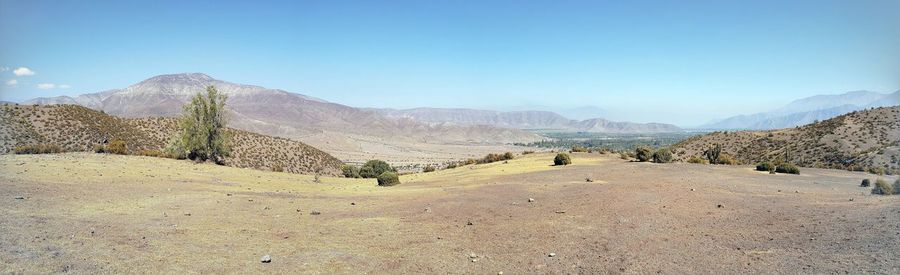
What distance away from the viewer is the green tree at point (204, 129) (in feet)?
122

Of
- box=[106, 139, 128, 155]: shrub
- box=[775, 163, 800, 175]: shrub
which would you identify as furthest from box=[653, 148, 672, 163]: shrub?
box=[106, 139, 128, 155]: shrub

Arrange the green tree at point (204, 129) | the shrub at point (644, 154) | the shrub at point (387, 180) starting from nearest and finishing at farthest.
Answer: the shrub at point (387, 180) < the shrub at point (644, 154) < the green tree at point (204, 129)

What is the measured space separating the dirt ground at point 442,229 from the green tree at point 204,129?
677 inches

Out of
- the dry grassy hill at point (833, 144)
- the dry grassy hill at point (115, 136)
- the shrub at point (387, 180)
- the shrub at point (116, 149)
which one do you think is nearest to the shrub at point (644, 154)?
the dry grassy hill at point (833, 144)

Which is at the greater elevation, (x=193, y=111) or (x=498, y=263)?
(x=193, y=111)

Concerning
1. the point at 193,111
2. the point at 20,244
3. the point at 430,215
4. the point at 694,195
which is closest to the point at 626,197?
the point at 694,195

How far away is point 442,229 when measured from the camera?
12.7 m

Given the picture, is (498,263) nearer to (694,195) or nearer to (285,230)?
(285,230)

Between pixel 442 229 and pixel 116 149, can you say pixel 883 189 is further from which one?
pixel 116 149

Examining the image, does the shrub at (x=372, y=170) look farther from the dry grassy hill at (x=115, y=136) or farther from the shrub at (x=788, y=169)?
the shrub at (x=788, y=169)

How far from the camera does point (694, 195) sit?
16750 millimetres

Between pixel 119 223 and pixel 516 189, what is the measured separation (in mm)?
14230

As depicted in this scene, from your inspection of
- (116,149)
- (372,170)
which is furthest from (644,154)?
(116,149)

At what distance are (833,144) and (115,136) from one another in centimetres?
6771
